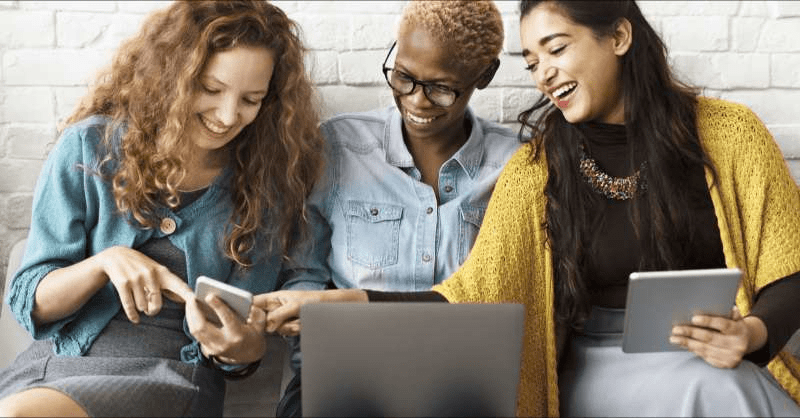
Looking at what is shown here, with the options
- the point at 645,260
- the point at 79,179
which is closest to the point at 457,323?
the point at 645,260

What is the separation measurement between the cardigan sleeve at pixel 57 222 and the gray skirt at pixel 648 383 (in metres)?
0.93

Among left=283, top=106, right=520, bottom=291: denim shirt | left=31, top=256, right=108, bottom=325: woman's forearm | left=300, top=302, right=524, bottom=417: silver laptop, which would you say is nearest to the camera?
left=300, top=302, right=524, bottom=417: silver laptop

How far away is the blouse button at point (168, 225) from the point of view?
5.52 feet

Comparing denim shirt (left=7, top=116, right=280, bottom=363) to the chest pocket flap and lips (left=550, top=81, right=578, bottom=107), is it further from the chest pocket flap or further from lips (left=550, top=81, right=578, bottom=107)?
lips (left=550, top=81, right=578, bottom=107)

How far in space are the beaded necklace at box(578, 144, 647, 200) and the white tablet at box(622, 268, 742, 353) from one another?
342 millimetres

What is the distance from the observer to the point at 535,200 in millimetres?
1732

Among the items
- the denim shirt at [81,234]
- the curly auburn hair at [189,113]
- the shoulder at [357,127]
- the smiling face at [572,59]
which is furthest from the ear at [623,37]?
the denim shirt at [81,234]

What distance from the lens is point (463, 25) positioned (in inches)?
68.5

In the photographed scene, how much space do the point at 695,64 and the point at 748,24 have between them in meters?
0.15

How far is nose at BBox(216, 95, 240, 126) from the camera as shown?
1.62 m

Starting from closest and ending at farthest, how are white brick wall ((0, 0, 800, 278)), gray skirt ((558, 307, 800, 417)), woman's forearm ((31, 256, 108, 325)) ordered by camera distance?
1. gray skirt ((558, 307, 800, 417))
2. woman's forearm ((31, 256, 108, 325))
3. white brick wall ((0, 0, 800, 278))

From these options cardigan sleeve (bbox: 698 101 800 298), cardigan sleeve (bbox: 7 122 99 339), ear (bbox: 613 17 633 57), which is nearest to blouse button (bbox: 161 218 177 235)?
cardigan sleeve (bbox: 7 122 99 339)

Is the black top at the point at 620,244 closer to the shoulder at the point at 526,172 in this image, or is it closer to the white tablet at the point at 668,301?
the shoulder at the point at 526,172

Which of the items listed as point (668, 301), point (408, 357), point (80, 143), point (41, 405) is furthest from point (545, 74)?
point (41, 405)
